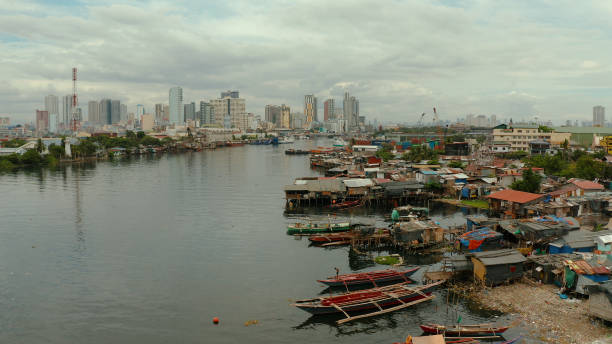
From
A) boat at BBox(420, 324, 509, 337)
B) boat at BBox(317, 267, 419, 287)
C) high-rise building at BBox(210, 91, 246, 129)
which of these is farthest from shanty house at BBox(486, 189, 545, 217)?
high-rise building at BBox(210, 91, 246, 129)

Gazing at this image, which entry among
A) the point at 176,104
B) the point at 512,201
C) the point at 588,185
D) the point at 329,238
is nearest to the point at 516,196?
the point at 512,201

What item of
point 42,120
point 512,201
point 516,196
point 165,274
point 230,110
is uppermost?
point 230,110

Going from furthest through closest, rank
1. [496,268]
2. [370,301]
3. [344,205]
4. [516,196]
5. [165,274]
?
[344,205]
[516,196]
[165,274]
[496,268]
[370,301]

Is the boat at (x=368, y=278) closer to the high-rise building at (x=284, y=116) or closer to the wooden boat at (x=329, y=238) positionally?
the wooden boat at (x=329, y=238)

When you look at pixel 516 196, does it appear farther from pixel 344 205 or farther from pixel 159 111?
pixel 159 111

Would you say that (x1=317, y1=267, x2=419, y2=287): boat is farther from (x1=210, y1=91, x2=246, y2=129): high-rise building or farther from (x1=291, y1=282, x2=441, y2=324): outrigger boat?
(x1=210, y1=91, x2=246, y2=129): high-rise building

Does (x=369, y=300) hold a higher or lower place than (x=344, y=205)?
lower
